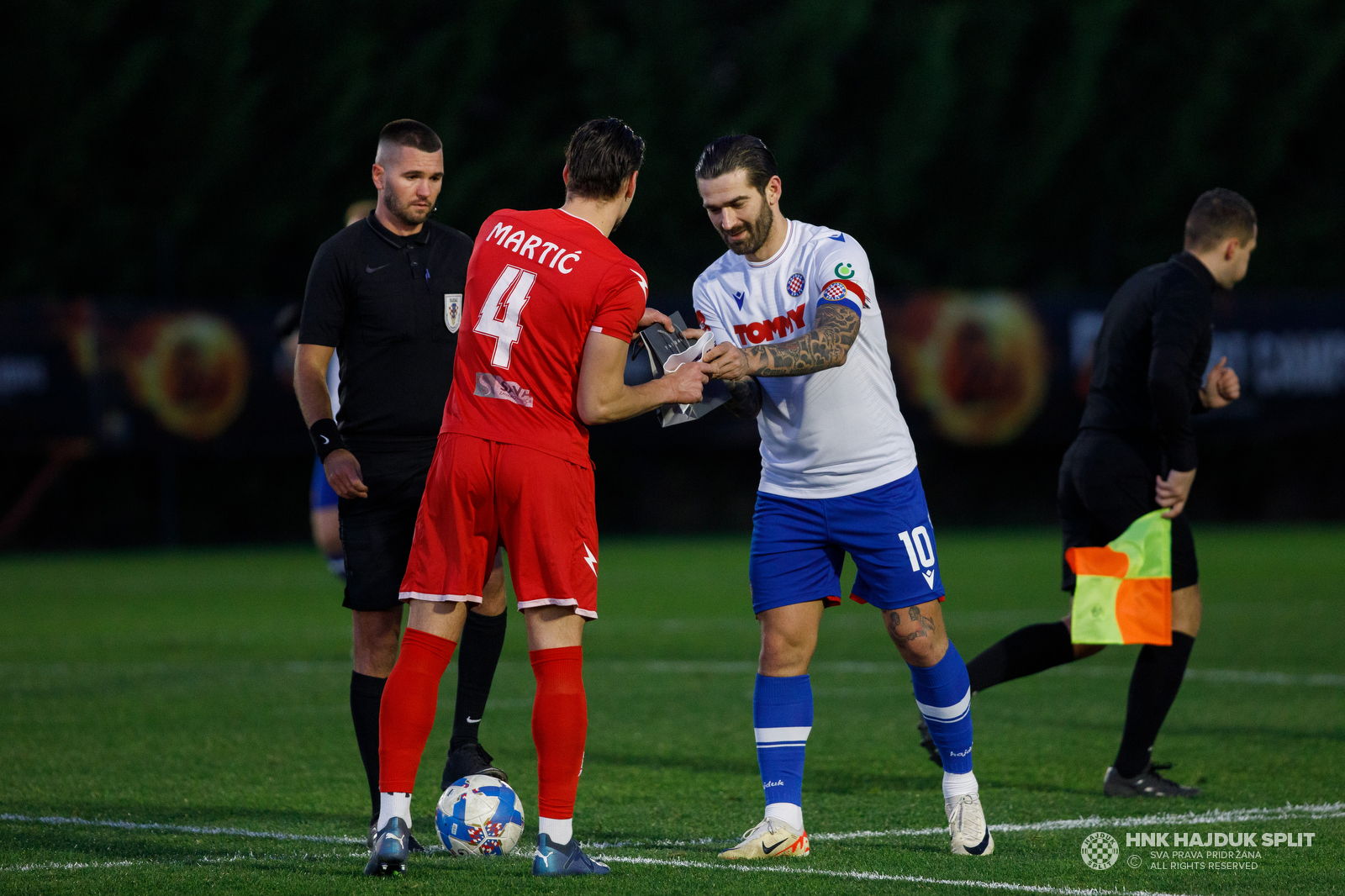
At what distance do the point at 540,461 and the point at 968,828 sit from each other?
181cm

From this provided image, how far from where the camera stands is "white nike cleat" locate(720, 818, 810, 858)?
216 inches

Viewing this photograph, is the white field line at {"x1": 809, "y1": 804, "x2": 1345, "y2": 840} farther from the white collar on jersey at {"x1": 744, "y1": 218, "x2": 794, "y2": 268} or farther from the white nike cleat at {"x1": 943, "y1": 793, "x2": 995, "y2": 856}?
the white collar on jersey at {"x1": 744, "y1": 218, "x2": 794, "y2": 268}

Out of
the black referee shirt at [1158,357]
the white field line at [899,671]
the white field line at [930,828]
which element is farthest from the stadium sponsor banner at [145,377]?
the black referee shirt at [1158,357]

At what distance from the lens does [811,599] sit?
5.75 metres

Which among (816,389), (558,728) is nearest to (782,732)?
(558,728)

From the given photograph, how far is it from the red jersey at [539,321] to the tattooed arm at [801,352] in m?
0.30

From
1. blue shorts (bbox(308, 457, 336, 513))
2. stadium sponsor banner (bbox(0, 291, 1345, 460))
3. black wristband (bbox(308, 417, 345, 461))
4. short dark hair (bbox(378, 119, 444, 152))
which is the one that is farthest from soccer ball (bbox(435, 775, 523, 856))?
stadium sponsor banner (bbox(0, 291, 1345, 460))

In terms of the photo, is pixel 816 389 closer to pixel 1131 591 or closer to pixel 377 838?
pixel 1131 591

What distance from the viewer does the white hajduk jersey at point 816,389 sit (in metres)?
5.72

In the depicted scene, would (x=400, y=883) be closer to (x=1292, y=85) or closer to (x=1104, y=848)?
(x=1104, y=848)

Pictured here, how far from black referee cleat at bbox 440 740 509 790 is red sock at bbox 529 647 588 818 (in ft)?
3.24

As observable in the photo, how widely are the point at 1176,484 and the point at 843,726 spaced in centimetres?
252

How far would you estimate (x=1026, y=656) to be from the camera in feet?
23.2

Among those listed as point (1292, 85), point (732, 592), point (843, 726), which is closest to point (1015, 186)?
point (1292, 85)
